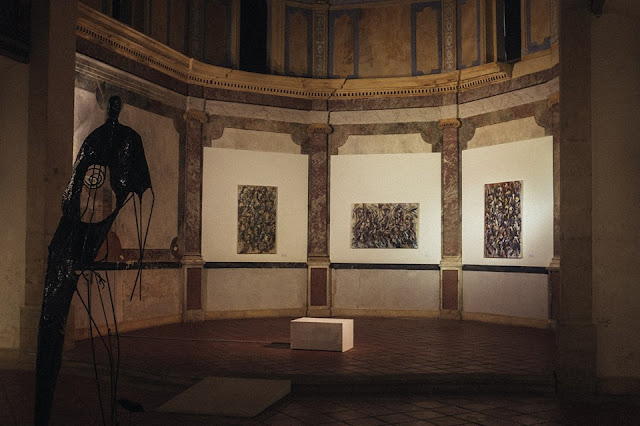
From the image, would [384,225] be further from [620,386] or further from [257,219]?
[620,386]

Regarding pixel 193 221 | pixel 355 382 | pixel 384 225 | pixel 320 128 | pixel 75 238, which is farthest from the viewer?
pixel 320 128

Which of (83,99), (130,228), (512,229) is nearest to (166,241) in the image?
(130,228)

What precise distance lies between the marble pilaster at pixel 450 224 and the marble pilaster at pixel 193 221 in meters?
5.12

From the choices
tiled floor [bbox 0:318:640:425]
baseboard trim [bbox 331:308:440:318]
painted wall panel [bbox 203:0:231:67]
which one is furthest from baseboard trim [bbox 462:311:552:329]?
painted wall panel [bbox 203:0:231:67]

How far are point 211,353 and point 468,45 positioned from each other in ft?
29.0

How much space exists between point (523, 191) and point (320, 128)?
15.2ft

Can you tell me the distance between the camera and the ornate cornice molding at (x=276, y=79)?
12.0 meters

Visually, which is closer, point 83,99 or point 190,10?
point 83,99

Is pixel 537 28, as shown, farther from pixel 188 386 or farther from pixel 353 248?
pixel 188 386

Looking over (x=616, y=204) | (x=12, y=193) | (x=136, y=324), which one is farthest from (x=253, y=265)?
(x=616, y=204)

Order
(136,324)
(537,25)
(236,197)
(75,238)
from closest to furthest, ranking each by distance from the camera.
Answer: (75,238), (136,324), (537,25), (236,197)

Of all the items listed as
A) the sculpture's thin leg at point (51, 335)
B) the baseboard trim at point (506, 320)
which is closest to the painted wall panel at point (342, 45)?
the baseboard trim at point (506, 320)

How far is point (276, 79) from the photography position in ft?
48.3

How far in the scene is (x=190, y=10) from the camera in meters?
13.8
